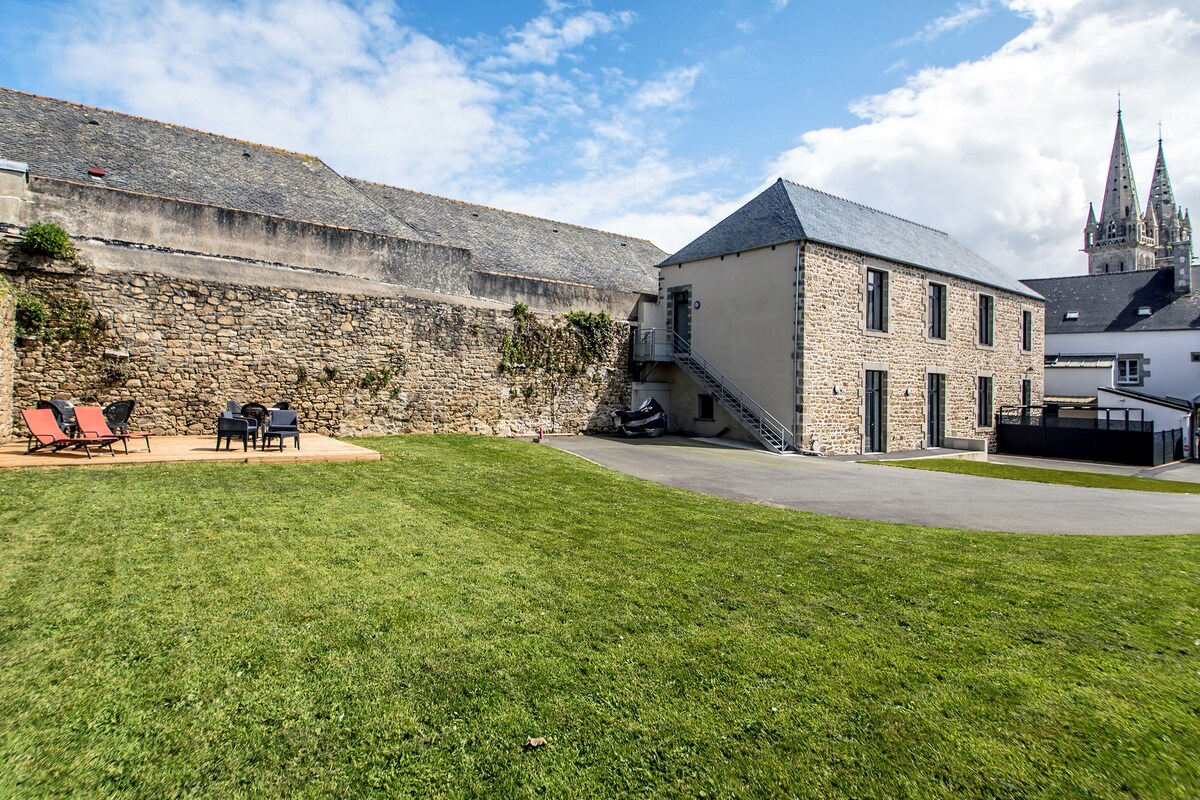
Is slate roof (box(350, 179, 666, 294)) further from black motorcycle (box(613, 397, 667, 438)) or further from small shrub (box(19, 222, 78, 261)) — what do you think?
small shrub (box(19, 222, 78, 261))

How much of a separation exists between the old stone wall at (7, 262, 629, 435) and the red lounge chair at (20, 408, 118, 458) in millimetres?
2348

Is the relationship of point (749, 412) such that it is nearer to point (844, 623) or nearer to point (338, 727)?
point (844, 623)

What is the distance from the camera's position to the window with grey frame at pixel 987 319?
2409cm

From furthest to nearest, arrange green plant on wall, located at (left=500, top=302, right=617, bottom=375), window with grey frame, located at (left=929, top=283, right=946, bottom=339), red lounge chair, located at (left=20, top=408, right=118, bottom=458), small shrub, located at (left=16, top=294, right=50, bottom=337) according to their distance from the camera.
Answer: window with grey frame, located at (left=929, top=283, right=946, bottom=339) → green plant on wall, located at (left=500, top=302, right=617, bottom=375) → small shrub, located at (left=16, top=294, right=50, bottom=337) → red lounge chair, located at (left=20, top=408, right=118, bottom=458)

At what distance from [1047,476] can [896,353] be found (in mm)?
5955

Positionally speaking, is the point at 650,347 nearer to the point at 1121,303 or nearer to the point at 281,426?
the point at 281,426

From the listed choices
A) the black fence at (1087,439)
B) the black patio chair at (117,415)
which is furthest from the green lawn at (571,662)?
the black fence at (1087,439)

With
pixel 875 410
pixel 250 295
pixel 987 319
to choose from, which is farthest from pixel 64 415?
pixel 987 319

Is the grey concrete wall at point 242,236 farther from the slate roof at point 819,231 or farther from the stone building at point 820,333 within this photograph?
the slate roof at point 819,231

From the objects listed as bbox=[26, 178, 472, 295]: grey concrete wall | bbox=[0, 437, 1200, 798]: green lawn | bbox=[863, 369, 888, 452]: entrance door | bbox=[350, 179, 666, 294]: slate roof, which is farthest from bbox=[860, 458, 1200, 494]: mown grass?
bbox=[26, 178, 472, 295]: grey concrete wall

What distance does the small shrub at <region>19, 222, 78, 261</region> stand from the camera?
10656mm

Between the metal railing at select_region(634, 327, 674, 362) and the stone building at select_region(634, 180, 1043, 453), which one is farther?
the metal railing at select_region(634, 327, 674, 362)

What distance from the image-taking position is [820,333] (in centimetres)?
1744

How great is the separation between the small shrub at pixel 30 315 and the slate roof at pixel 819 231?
1619 cm
